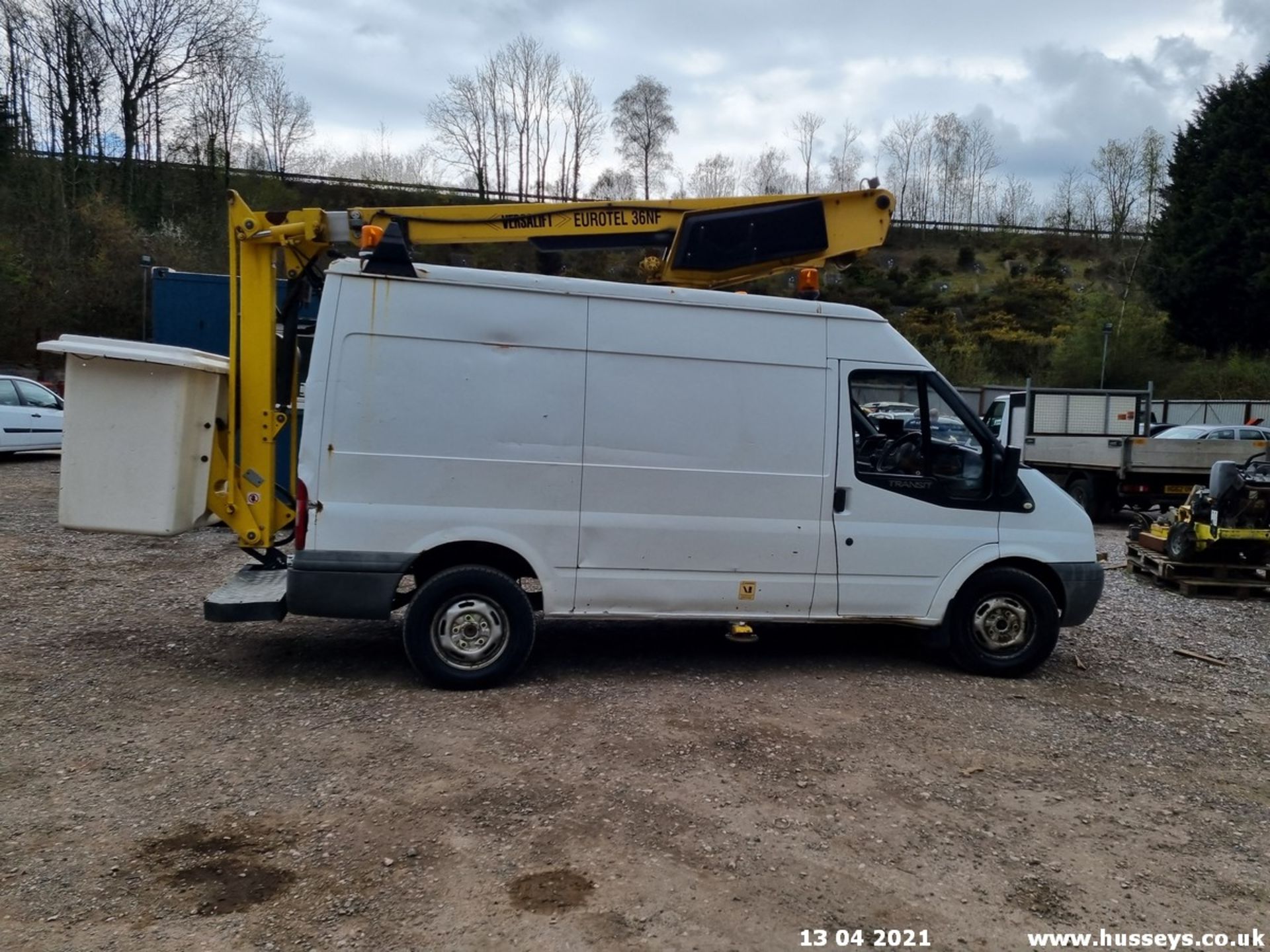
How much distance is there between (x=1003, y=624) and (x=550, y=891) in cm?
401

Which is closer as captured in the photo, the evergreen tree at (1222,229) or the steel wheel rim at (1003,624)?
the steel wheel rim at (1003,624)

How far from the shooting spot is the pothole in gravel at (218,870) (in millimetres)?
3395

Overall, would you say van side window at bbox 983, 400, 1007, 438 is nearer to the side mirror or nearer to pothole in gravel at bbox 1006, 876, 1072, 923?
the side mirror

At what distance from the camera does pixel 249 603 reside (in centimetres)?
562

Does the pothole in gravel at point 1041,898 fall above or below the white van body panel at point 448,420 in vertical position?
below

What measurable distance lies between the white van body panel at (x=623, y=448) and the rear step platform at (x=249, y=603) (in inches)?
18.2

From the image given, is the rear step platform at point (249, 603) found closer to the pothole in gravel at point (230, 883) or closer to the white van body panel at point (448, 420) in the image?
the white van body panel at point (448, 420)

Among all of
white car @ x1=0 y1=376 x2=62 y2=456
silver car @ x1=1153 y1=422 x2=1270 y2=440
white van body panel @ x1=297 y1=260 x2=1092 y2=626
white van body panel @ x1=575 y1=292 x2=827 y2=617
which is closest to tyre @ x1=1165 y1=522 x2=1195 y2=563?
white van body panel @ x1=297 y1=260 x2=1092 y2=626

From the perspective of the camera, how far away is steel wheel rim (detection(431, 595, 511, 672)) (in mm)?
5617

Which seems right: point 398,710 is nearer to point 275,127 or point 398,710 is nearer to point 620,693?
point 620,693

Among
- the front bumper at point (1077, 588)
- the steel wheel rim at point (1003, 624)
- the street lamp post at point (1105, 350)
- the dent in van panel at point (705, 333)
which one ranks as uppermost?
the street lamp post at point (1105, 350)

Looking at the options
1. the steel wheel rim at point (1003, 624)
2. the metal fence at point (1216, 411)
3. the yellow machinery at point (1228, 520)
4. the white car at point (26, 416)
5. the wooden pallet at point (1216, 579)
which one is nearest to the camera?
the steel wheel rim at point (1003, 624)

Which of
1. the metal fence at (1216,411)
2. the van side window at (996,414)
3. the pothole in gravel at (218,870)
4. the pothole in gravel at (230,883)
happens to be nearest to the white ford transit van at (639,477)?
the pothole in gravel at (218,870)

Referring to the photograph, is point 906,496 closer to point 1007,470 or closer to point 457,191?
point 1007,470
